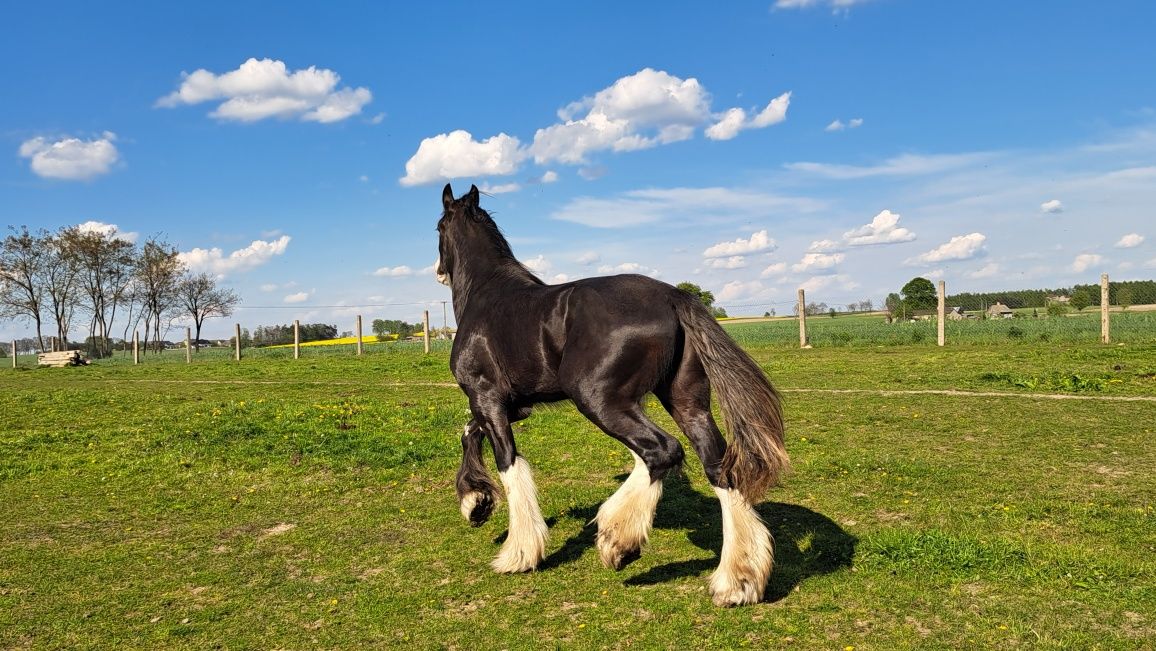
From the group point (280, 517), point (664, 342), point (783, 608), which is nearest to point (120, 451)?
→ point (280, 517)

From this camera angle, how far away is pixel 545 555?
5.80 m

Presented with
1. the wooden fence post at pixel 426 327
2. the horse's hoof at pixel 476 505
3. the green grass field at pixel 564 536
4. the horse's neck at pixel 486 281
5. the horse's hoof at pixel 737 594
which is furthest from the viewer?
the wooden fence post at pixel 426 327

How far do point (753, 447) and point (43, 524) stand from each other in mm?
7068

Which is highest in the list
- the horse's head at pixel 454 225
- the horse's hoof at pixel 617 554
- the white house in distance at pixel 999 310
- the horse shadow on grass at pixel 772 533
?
the horse's head at pixel 454 225

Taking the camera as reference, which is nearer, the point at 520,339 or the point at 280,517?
the point at 520,339

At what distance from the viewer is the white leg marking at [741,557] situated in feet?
15.5

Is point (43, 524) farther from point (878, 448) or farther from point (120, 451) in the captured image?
point (878, 448)

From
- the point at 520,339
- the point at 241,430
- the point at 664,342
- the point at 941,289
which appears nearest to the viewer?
the point at 664,342

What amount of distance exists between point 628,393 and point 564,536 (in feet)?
6.82

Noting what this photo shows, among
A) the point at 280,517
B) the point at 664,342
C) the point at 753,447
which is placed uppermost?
the point at 664,342

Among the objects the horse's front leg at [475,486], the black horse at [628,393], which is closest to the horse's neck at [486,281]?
the black horse at [628,393]

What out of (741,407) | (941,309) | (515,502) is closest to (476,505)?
(515,502)

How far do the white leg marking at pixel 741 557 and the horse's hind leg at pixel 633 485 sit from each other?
0.46 meters

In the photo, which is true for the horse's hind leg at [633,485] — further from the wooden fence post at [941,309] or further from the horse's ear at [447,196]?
the wooden fence post at [941,309]
